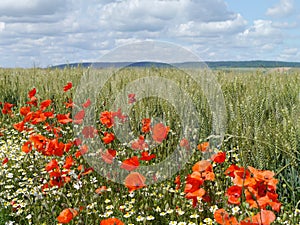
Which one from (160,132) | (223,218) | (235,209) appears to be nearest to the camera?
(223,218)

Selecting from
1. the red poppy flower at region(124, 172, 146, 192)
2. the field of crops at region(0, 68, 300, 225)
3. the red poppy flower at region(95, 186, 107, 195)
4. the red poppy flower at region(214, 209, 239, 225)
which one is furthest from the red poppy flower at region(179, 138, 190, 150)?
the red poppy flower at region(214, 209, 239, 225)

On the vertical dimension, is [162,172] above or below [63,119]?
below

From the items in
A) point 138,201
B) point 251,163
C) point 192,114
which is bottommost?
point 138,201

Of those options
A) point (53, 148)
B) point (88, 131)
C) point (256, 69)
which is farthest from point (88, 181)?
point (256, 69)

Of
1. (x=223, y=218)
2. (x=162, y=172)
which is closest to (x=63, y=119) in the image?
(x=162, y=172)

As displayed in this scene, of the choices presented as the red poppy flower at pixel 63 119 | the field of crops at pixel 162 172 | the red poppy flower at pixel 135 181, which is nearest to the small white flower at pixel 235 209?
the field of crops at pixel 162 172

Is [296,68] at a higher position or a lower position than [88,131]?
higher

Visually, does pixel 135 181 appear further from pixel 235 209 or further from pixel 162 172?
pixel 162 172

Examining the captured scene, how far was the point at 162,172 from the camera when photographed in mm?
3354

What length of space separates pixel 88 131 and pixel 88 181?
0.52 m

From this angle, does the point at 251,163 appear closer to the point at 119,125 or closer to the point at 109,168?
the point at 109,168

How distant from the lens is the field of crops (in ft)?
6.22

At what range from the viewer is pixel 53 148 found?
2719 millimetres

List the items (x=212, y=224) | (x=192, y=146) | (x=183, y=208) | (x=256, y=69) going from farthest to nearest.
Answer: (x=256, y=69) → (x=192, y=146) → (x=183, y=208) → (x=212, y=224)
